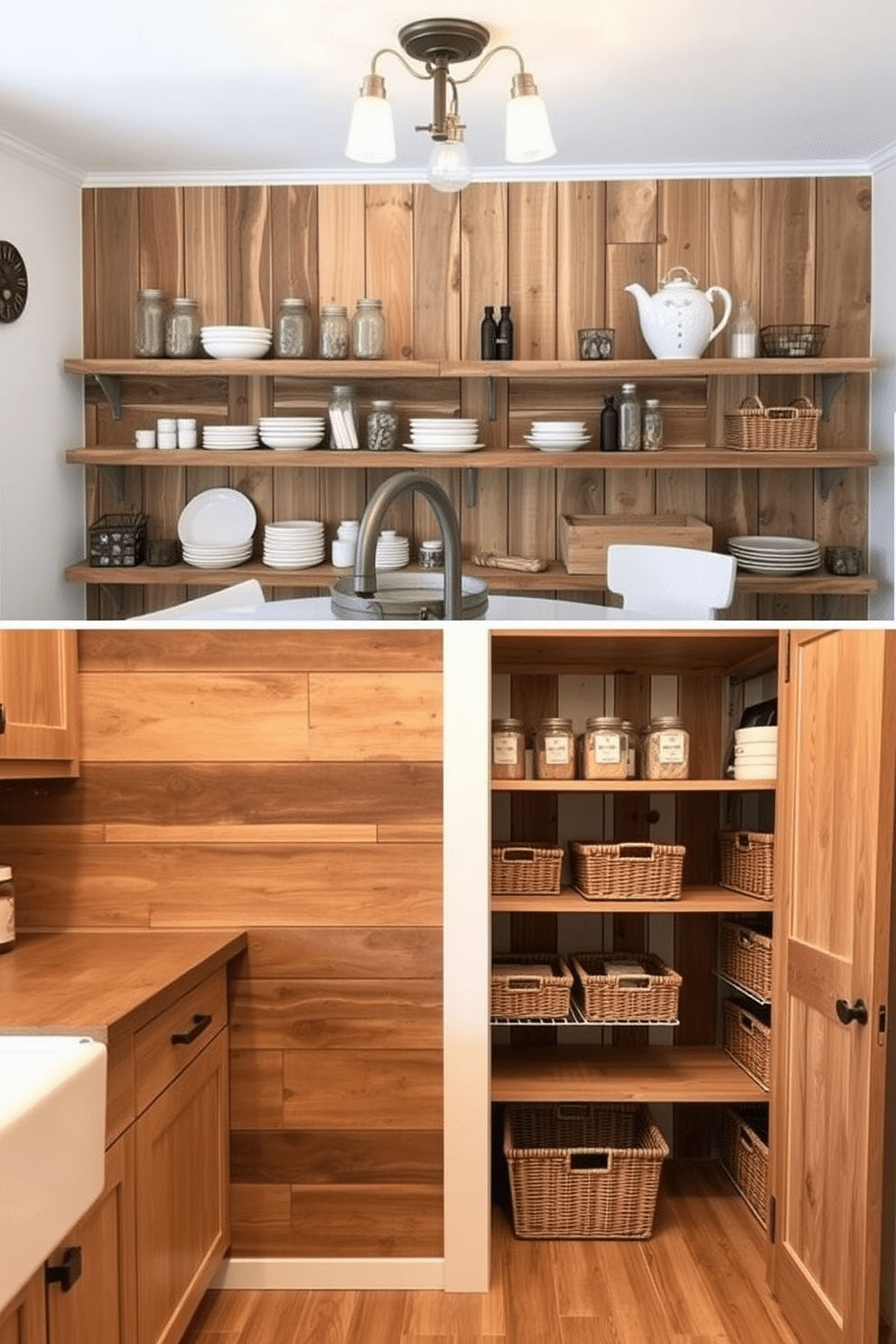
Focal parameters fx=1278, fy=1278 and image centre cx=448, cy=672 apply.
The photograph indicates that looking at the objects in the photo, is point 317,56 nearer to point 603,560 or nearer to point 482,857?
point 603,560

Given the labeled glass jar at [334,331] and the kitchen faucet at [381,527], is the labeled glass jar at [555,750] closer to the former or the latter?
the labeled glass jar at [334,331]

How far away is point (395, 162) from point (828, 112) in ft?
1.84

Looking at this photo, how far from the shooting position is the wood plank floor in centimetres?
166

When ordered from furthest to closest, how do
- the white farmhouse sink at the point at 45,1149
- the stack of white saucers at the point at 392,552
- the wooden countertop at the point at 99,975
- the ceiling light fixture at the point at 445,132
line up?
1. the ceiling light fixture at the point at 445,132
2. the wooden countertop at the point at 99,975
3. the stack of white saucers at the point at 392,552
4. the white farmhouse sink at the point at 45,1149

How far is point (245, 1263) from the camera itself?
1.79 meters

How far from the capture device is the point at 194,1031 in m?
1.52

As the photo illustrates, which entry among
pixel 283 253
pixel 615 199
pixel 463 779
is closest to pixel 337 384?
pixel 283 253

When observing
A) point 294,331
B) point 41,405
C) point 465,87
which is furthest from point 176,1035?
point 465,87

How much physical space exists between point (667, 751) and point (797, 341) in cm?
63

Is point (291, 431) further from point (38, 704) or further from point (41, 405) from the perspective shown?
point (38, 704)

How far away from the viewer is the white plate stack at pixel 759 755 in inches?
76.2

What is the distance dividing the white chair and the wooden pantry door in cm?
20

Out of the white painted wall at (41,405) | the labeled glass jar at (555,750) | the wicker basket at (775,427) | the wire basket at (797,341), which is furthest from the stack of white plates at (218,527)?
the wire basket at (797,341)

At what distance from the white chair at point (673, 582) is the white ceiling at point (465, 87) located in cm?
51
